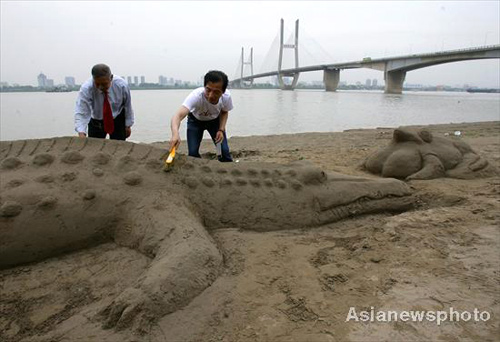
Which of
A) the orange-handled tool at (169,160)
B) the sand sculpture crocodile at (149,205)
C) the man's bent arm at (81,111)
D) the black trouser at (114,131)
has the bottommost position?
the sand sculpture crocodile at (149,205)

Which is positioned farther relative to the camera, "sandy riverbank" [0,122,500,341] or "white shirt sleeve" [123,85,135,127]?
"white shirt sleeve" [123,85,135,127]

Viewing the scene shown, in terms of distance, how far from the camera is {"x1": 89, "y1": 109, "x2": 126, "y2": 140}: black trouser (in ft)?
14.5

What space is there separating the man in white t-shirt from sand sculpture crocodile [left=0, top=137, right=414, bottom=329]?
0.65m

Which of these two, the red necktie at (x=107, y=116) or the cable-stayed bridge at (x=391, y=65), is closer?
the red necktie at (x=107, y=116)

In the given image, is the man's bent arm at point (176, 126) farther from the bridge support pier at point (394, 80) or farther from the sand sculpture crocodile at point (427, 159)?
the bridge support pier at point (394, 80)

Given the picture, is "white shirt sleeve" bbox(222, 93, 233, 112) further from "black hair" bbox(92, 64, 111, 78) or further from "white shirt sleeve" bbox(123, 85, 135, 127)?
"black hair" bbox(92, 64, 111, 78)

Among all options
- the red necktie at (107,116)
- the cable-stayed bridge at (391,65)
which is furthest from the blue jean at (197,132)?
the cable-stayed bridge at (391,65)

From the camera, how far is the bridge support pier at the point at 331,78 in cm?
5206

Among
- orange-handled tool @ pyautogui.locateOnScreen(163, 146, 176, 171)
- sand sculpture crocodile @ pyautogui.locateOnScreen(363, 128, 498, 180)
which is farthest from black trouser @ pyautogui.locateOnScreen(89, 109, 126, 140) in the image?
sand sculpture crocodile @ pyautogui.locateOnScreen(363, 128, 498, 180)

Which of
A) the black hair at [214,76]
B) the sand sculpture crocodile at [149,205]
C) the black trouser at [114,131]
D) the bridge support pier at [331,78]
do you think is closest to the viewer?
the sand sculpture crocodile at [149,205]

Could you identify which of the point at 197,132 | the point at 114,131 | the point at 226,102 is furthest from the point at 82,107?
the point at 226,102

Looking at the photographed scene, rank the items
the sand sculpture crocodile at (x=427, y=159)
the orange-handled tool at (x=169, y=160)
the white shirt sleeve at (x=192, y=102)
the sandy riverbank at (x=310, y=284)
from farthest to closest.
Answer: the sand sculpture crocodile at (x=427, y=159) < the white shirt sleeve at (x=192, y=102) < the orange-handled tool at (x=169, y=160) < the sandy riverbank at (x=310, y=284)

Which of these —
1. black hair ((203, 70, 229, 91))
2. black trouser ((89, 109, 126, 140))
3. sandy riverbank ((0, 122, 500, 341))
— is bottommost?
sandy riverbank ((0, 122, 500, 341))

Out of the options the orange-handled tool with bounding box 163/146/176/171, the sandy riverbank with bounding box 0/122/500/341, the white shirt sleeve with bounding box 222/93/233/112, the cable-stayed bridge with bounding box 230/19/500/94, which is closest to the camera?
the sandy riverbank with bounding box 0/122/500/341
